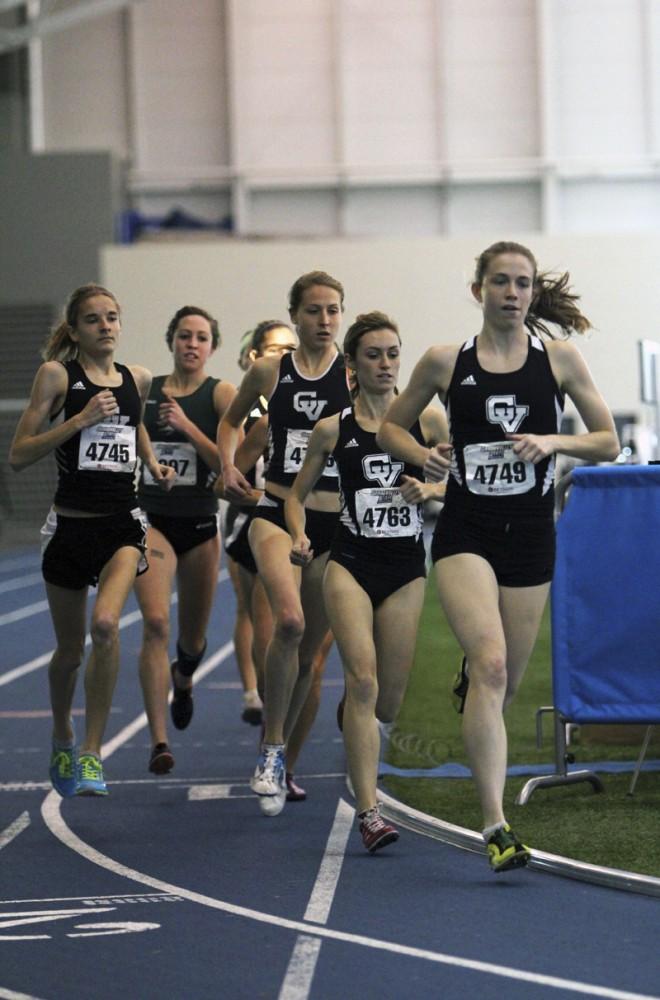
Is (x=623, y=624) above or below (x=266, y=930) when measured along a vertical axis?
above

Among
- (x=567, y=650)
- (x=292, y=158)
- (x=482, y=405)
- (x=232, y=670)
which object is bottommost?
(x=232, y=670)

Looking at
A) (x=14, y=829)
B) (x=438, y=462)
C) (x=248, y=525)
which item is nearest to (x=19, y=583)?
(x=248, y=525)

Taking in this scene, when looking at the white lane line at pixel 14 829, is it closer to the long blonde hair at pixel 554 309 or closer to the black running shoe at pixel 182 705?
the black running shoe at pixel 182 705

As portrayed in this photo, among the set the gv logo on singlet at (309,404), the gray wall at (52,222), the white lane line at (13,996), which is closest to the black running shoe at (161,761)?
the gv logo on singlet at (309,404)

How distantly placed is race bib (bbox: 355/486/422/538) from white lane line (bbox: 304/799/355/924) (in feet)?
3.41

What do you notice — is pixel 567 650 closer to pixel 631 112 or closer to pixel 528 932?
pixel 528 932

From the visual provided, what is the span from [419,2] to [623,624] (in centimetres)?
2303

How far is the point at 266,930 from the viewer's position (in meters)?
4.48

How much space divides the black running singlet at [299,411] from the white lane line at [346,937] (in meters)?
1.56

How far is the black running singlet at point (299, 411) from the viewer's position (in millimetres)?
6367

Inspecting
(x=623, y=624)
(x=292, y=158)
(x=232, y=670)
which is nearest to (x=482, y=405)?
(x=623, y=624)

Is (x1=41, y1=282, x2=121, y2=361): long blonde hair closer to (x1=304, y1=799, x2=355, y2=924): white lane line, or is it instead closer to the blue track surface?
the blue track surface

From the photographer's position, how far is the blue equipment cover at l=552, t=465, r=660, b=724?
6086mm

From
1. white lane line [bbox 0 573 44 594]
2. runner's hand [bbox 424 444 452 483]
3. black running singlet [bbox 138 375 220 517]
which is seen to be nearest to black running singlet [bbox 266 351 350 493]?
black running singlet [bbox 138 375 220 517]
